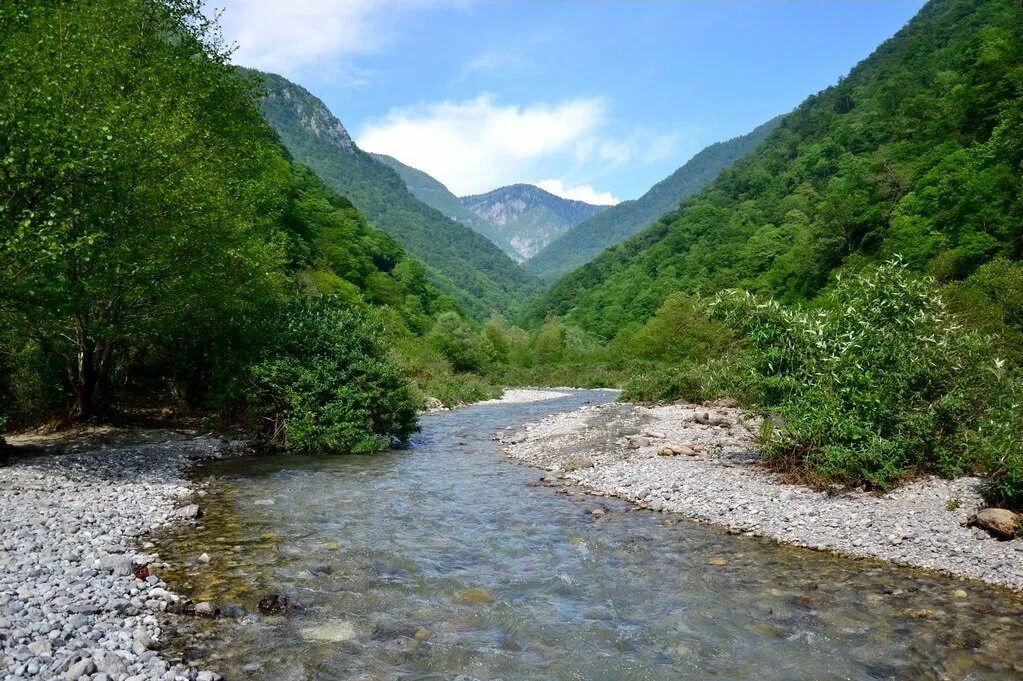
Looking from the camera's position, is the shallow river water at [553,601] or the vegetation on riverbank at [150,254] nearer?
the shallow river water at [553,601]

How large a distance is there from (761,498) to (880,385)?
3.81 metres

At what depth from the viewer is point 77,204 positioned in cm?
1550

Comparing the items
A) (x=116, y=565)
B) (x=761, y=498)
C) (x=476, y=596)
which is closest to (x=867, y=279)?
(x=761, y=498)

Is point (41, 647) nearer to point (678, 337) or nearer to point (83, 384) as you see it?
point (83, 384)

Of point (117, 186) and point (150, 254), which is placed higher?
point (117, 186)

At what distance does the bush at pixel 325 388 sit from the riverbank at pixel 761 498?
17.0 feet

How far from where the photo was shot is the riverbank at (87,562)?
6.81 meters

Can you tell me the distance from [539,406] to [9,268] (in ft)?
117

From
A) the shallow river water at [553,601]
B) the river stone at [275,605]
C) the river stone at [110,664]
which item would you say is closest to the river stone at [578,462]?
the shallow river water at [553,601]

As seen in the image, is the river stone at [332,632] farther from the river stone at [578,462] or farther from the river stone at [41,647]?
the river stone at [578,462]

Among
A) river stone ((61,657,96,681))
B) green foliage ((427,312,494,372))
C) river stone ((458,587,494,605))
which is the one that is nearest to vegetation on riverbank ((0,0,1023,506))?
river stone ((458,587,494,605))

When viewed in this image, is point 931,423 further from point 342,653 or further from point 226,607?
point 226,607

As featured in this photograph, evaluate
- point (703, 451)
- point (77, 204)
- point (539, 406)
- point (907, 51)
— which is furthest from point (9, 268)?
point (907, 51)

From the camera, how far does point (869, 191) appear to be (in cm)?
7775
